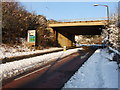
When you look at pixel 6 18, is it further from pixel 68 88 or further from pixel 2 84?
pixel 68 88

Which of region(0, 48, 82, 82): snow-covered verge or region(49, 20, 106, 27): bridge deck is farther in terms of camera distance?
region(49, 20, 106, 27): bridge deck

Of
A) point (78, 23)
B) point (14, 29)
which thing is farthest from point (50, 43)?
point (14, 29)

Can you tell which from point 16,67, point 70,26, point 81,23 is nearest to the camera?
point 16,67

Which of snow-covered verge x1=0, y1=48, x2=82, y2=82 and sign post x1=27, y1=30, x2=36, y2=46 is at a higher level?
sign post x1=27, y1=30, x2=36, y2=46

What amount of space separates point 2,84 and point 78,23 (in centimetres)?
3378

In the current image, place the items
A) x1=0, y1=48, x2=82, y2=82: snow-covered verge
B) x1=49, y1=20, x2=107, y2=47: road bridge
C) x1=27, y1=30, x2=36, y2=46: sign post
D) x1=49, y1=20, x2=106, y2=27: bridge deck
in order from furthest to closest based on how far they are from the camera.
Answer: x1=49, y1=20, x2=107, y2=47: road bridge < x1=49, y1=20, x2=106, y2=27: bridge deck < x1=27, y1=30, x2=36, y2=46: sign post < x1=0, y1=48, x2=82, y2=82: snow-covered verge

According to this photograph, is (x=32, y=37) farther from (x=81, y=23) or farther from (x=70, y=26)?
(x=81, y=23)

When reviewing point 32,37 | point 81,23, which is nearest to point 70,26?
point 81,23

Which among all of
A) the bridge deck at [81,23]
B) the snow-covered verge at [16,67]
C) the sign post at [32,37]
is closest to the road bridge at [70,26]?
the bridge deck at [81,23]

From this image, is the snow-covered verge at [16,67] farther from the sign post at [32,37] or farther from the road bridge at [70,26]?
the road bridge at [70,26]

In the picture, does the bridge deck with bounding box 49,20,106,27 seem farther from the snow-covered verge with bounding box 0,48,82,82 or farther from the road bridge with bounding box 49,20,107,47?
the snow-covered verge with bounding box 0,48,82,82

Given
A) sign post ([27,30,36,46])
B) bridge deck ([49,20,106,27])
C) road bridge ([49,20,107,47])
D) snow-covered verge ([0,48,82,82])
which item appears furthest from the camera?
road bridge ([49,20,107,47])

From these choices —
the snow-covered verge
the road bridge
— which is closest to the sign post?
the snow-covered verge

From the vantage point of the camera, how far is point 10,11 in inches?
1040
